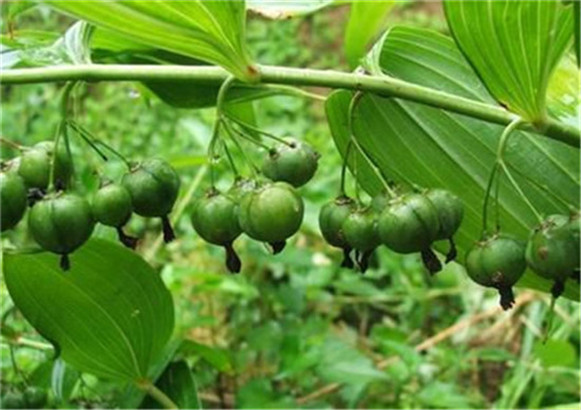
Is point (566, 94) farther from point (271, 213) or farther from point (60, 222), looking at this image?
point (60, 222)

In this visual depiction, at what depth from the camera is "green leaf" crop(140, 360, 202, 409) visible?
1727mm

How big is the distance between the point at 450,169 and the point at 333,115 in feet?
0.60

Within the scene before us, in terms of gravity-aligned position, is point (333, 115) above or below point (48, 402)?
above

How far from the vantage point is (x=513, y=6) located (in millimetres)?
1020

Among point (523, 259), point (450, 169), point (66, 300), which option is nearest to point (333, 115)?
point (450, 169)

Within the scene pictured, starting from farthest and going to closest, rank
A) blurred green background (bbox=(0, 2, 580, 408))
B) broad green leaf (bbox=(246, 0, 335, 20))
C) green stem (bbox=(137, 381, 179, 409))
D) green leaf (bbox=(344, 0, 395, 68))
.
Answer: blurred green background (bbox=(0, 2, 580, 408))
green stem (bbox=(137, 381, 179, 409))
green leaf (bbox=(344, 0, 395, 68))
broad green leaf (bbox=(246, 0, 335, 20))

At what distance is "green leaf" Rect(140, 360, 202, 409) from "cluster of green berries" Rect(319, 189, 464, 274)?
0.65 meters

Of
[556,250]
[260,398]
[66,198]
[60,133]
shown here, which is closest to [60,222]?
[66,198]

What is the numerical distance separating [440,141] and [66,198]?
0.55 meters

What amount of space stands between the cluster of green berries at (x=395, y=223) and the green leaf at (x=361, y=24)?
53cm

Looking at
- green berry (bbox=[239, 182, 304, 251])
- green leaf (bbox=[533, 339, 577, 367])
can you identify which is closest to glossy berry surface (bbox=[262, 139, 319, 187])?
green berry (bbox=[239, 182, 304, 251])

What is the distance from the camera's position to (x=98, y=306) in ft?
5.18

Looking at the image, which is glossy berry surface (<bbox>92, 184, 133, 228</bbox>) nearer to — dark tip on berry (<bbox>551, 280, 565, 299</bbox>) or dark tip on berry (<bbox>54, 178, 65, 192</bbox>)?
dark tip on berry (<bbox>54, 178, 65, 192</bbox>)

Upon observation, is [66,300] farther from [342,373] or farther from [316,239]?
[316,239]
